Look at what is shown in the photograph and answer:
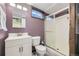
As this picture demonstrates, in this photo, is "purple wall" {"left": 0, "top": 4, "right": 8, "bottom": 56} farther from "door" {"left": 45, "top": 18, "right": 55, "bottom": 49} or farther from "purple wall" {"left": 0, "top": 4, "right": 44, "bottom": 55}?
"door" {"left": 45, "top": 18, "right": 55, "bottom": 49}

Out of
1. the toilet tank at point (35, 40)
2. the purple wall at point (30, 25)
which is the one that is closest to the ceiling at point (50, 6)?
the purple wall at point (30, 25)

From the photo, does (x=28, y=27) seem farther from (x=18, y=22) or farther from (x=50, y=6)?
(x=50, y=6)

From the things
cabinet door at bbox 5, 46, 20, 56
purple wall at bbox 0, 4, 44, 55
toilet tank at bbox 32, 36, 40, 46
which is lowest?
cabinet door at bbox 5, 46, 20, 56

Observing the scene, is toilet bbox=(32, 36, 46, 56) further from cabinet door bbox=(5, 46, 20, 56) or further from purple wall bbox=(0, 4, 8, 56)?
purple wall bbox=(0, 4, 8, 56)

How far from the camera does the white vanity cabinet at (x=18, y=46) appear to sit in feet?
3.72

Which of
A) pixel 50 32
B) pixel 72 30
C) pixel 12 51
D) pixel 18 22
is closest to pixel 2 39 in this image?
pixel 12 51

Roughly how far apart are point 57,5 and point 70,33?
0.43m

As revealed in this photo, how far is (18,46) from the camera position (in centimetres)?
118

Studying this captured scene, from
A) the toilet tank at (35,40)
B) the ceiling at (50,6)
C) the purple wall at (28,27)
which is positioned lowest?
the toilet tank at (35,40)

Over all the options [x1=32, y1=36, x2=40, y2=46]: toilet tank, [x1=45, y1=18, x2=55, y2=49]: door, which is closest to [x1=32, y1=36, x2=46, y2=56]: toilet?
[x1=32, y1=36, x2=40, y2=46]: toilet tank

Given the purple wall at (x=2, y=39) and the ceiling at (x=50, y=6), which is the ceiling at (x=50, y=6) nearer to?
the ceiling at (x=50, y=6)

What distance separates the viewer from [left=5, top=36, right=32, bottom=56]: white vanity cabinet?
1.13 meters

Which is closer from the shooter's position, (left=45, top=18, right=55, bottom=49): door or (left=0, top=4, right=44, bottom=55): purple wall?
(left=0, top=4, right=44, bottom=55): purple wall

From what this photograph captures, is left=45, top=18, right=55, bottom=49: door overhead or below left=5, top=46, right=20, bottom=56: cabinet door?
overhead
